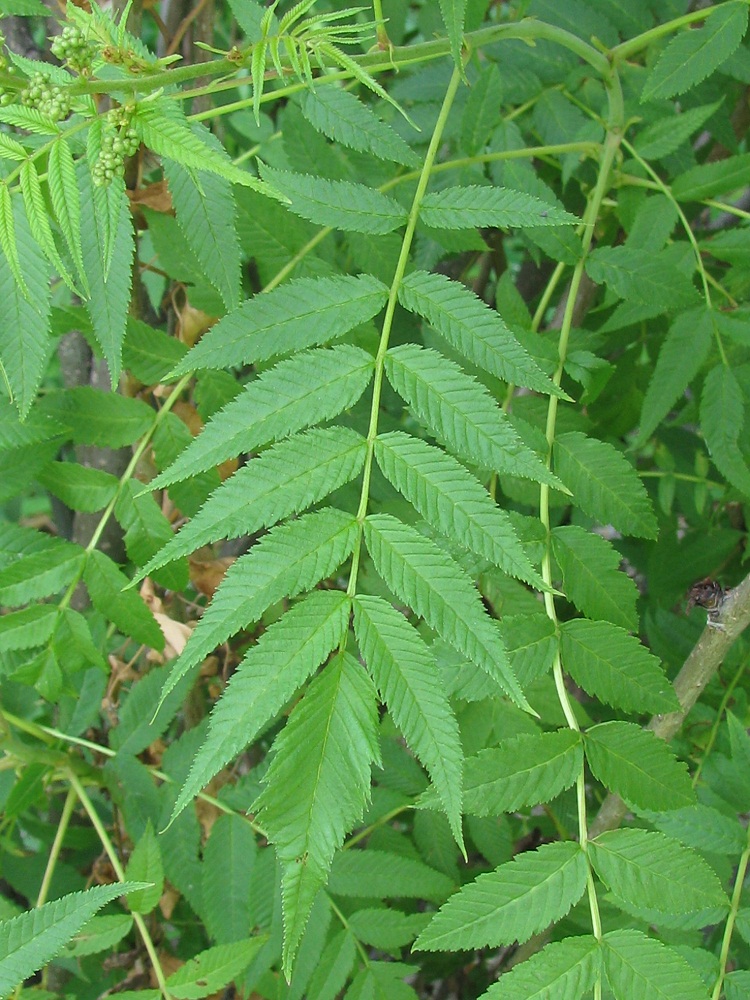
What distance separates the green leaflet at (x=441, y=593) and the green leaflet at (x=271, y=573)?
0.04 meters

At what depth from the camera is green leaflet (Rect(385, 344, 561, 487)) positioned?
938mm

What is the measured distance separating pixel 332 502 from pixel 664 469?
2.70 feet

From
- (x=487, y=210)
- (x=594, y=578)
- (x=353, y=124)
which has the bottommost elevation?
(x=594, y=578)

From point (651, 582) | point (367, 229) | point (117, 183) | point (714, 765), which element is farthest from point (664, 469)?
point (117, 183)

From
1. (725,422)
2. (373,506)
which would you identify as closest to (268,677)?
(373,506)

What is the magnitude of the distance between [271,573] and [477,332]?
372 millimetres

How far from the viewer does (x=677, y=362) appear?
4.61ft

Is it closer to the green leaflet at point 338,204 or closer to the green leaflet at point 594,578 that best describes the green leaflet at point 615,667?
the green leaflet at point 594,578

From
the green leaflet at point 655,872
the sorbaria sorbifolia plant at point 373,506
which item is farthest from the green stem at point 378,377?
the green leaflet at point 655,872

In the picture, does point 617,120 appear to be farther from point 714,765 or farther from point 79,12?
point 714,765

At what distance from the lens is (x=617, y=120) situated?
1478 millimetres

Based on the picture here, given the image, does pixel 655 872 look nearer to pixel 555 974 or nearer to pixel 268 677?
pixel 555 974

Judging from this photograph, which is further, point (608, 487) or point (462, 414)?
point (608, 487)

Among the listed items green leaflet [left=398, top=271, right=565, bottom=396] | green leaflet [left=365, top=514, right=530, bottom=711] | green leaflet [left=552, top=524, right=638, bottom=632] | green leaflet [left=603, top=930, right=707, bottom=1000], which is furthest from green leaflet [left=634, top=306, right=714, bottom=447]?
green leaflet [left=603, top=930, right=707, bottom=1000]
